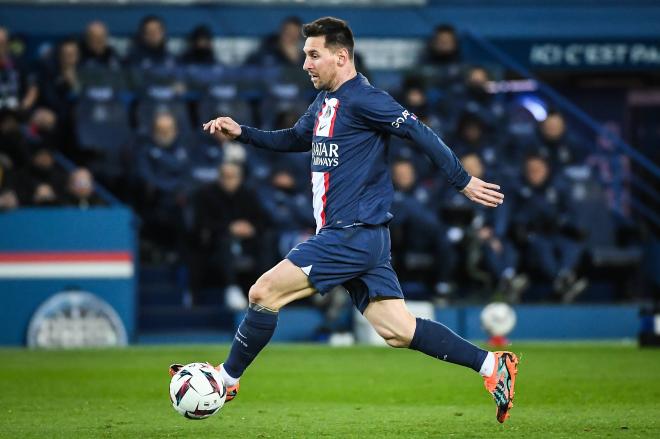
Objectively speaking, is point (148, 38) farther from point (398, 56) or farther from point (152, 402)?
point (152, 402)

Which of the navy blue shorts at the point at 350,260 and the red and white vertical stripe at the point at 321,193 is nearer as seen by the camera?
the navy blue shorts at the point at 350,260

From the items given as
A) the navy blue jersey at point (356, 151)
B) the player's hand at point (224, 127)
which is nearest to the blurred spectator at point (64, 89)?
the player's hand at point (224, 127)

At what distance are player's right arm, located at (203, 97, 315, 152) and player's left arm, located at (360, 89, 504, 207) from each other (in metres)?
0.52

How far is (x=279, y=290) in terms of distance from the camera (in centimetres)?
711

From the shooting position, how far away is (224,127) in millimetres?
7520

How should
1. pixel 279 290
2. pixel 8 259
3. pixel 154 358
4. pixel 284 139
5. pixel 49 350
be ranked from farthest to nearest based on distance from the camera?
pixel 8 259, pixel 49 350, pixel 154 358, pixel 284 139, pixel 279 290

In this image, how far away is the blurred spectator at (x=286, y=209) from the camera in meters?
16.2

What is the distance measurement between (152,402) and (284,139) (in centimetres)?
233

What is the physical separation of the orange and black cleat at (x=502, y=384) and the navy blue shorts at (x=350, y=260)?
0.65m

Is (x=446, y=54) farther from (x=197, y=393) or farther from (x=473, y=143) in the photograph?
(x=197, y=393)

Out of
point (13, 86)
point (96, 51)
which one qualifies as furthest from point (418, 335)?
point (96, 51)

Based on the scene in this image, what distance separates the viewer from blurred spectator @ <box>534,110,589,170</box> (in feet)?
59.8

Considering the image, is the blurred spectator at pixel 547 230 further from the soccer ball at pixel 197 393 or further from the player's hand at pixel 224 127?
the soccer ball at pixel 197 393

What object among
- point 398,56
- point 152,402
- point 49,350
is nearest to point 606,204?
point 398,56
